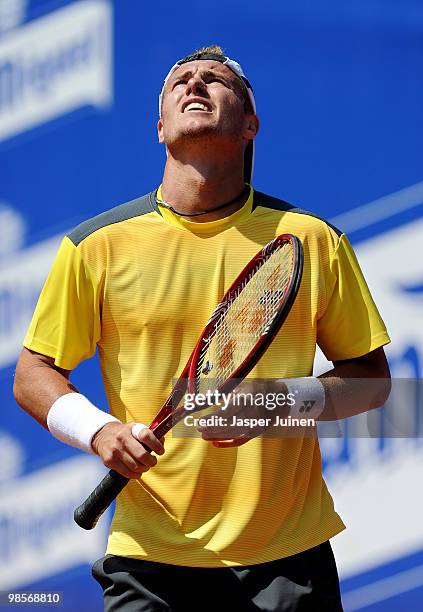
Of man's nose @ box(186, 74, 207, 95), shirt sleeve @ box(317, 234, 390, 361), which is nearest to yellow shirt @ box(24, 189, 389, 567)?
shirt sleeve @ box(317, 234, 390, 361)

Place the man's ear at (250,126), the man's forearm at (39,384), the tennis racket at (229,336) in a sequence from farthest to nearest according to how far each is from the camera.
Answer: the man's ear at (250,126)
the man's forearm at (39,384)
the tennis racket at (229,336)

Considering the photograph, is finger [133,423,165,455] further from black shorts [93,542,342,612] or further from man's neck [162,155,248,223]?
man's neck [162,155,248,223]

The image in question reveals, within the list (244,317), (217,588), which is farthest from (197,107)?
(217,588)

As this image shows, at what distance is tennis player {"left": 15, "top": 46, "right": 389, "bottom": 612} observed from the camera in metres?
2.08

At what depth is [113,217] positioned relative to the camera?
2.30 metres

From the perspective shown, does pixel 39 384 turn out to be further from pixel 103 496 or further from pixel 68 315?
pixel 103 496

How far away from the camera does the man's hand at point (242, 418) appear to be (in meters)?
1.96

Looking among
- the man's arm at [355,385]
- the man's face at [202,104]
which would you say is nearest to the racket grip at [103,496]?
the man's arm at [355,385]

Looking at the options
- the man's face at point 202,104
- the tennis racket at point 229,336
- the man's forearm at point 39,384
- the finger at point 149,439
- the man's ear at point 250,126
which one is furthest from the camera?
the man's ear at point 250,126

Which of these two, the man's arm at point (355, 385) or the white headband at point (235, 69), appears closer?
the man's arm at point (355, 385)

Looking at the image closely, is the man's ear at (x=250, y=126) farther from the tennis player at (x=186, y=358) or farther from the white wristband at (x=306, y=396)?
the white wristband at (x=306, y=396)

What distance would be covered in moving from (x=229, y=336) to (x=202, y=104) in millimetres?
482

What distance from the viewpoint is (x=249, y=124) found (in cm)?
239

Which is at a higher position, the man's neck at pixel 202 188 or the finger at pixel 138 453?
the man's neck at pixel 202 188
